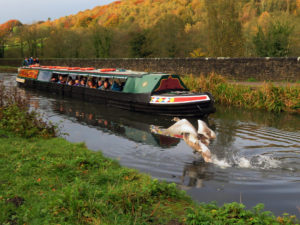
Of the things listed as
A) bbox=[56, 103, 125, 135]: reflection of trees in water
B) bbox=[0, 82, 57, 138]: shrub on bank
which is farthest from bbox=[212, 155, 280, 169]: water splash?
bbox=[0, 82, 57, 138]: shrub on bank

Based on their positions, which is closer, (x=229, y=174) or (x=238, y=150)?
(x=229, y=174)

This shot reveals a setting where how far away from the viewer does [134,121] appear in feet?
42.3

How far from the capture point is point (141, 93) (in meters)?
14.1

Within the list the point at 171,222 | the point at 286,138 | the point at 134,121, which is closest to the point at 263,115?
the point at 286,138

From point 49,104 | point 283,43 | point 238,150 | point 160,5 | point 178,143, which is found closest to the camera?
point 238,150

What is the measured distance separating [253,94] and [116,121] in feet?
23.0

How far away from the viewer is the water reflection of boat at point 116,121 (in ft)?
33.0

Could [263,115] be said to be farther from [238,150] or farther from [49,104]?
[49,104]

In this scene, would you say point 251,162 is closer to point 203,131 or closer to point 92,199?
point 203,131

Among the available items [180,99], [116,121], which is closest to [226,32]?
[180,99]

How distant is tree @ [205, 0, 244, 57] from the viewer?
89.1 feet

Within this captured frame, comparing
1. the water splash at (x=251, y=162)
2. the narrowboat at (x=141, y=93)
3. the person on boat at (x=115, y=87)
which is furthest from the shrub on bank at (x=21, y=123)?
the person on boat at (x=115, y=87)

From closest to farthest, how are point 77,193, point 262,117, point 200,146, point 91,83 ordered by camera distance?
point 77,193 < point 200,146 < point 262,117 < point 91,83

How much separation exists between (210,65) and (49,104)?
1006 centimetres
